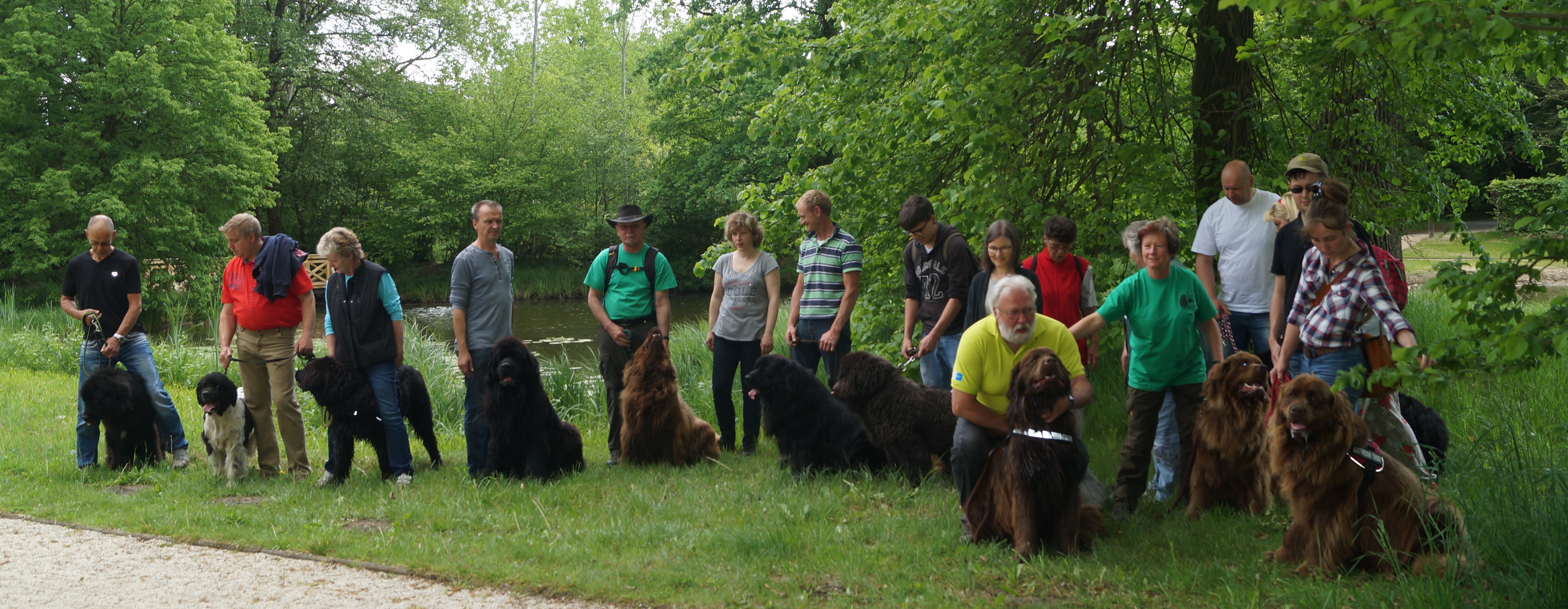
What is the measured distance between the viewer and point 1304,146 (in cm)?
734

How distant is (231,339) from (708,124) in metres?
22.9

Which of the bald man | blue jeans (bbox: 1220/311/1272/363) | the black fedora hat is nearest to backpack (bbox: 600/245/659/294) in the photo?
the black fedora hat

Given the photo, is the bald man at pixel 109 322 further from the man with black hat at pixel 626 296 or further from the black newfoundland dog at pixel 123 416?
the man with black hat at pixel 626 296

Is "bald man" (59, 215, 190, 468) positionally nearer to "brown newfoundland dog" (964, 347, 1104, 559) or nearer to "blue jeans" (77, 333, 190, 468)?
"blue jeans" (77, 333, 190, 468)

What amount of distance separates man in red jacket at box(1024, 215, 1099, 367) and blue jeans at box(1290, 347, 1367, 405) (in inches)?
48.4

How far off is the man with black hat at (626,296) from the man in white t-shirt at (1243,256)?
3.54m

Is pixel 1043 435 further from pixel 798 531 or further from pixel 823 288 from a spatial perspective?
pixel 823 288

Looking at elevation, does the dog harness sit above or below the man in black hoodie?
below

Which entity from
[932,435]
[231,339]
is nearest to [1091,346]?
[932,435]

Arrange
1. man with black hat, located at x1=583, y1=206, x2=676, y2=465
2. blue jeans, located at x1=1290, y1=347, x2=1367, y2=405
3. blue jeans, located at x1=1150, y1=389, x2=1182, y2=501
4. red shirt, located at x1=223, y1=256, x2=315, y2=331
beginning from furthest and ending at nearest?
man with black hat, located at x1=583, y1=206, x2=676, y2=465 → red shirt, located at x1=223, y1=256, x2=315, y2=331 → blue jeans, located at x1=1150, y1=389, x2=1182, y2=501 → blue jeans, located at x1=1290, y1=347, x2=1367, y2=405

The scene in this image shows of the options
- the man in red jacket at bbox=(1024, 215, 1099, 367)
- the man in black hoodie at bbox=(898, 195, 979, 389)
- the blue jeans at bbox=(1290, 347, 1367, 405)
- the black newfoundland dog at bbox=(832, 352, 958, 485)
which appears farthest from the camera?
the man in black hoodie at bbox=(898, 195, 979, 389)

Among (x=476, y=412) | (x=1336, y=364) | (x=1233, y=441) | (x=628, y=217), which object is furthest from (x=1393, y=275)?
(x=476, y=412)

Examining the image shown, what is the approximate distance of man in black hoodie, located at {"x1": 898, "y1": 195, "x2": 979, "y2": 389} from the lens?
576 centimetres

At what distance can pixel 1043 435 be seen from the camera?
13.3ft
